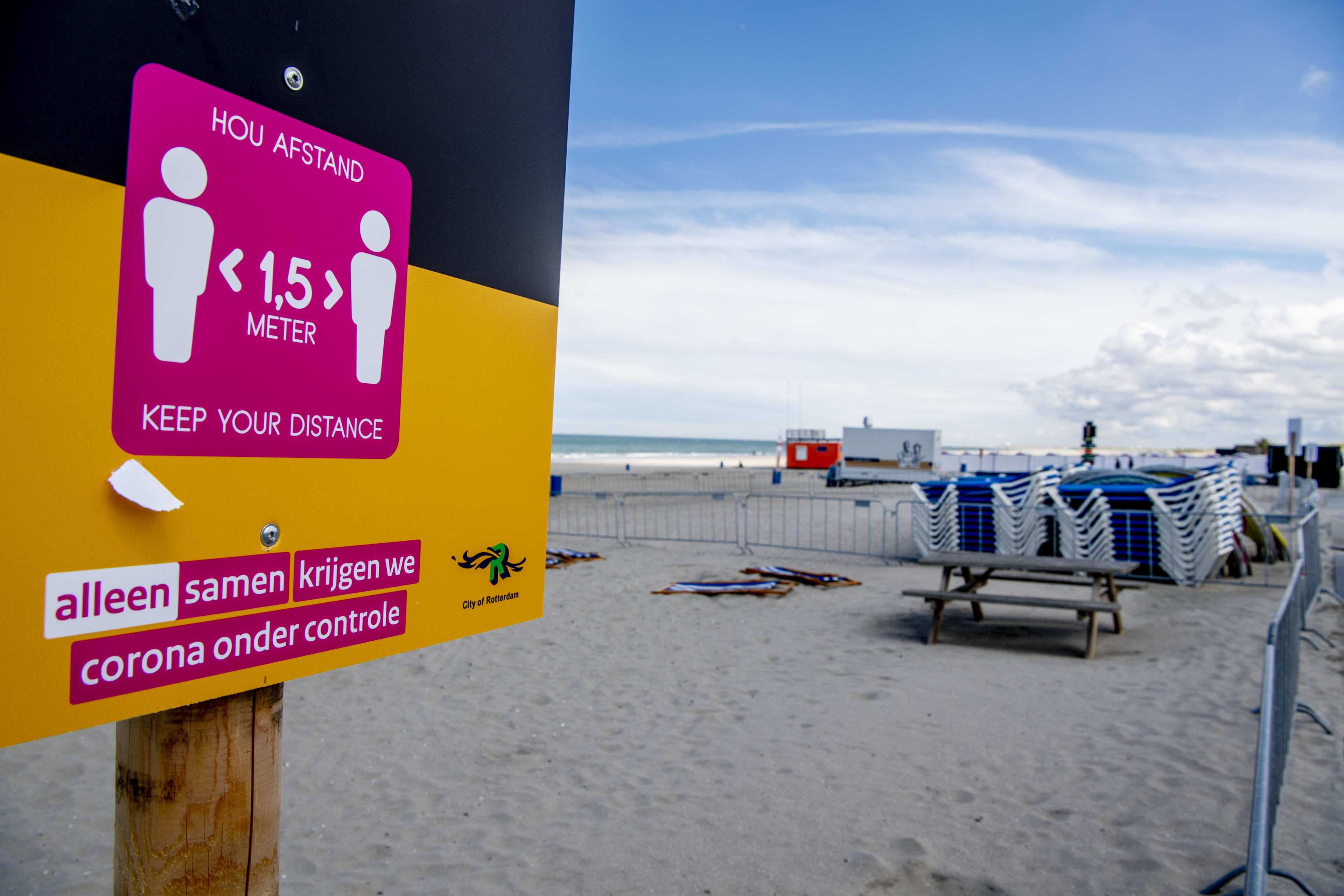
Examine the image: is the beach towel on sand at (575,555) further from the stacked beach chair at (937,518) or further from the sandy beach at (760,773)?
the stacked beach chair at (937,518)

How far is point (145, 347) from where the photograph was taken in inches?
43.8

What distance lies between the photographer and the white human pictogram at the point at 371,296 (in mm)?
1400

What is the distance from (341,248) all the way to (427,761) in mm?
4047

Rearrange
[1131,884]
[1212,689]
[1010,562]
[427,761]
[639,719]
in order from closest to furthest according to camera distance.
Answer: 1. [1131,884]
2. [427,761]
3. [639,719]
4. [1212,689]
5. [1010,562]

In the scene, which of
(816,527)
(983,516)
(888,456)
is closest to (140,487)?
(983,516)

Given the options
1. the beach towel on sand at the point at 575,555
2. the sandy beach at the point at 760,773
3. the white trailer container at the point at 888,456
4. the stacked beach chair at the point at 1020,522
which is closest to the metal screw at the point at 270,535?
the sandy beach at the point at 760,773

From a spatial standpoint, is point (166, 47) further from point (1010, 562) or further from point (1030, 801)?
Answer: point (1010, 562)

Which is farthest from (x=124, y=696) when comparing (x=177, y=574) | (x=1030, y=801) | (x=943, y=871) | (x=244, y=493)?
(x=1030, y=801)

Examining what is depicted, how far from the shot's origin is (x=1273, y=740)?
3.45 metres

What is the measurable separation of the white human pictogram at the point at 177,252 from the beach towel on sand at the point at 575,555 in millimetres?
11062

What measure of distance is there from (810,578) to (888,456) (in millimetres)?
26584

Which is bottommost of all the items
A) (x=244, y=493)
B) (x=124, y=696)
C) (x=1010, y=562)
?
(x=1010, y=562)

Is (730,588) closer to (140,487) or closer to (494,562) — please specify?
(494,562)

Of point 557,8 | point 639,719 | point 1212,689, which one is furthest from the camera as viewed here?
point 1212,689
